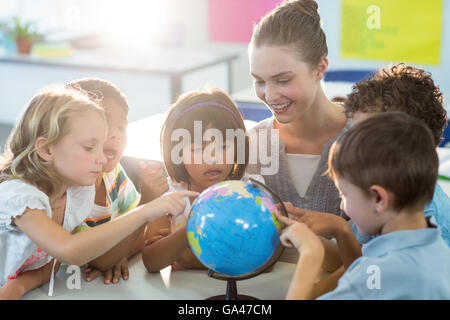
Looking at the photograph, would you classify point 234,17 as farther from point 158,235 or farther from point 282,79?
point 158,235

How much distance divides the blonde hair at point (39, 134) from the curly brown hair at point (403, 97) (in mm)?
785

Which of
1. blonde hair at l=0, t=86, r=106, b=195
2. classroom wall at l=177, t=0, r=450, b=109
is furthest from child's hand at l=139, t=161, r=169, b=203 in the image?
classroom wall at l=177, t=0, r=450, b=109

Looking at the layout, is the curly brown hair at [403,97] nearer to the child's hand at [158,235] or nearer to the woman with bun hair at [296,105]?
the woman with bun hair at [296,105]

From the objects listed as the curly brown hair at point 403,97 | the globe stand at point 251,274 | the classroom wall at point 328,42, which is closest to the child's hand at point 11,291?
the globe stand at point 251,274

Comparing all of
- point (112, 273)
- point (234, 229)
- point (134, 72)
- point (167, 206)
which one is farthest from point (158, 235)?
point (134, 72)

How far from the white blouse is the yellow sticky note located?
3589mm

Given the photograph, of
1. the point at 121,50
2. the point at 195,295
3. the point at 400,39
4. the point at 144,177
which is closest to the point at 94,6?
the point at 121,50

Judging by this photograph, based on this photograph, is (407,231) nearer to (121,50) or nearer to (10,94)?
(121,50)

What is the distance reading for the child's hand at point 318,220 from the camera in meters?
1.46

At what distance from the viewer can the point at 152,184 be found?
1.92 m

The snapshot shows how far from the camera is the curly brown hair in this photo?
5.14 ft

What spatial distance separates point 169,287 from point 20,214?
45 cm

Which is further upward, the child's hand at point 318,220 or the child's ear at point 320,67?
the child's ear at point 320,67

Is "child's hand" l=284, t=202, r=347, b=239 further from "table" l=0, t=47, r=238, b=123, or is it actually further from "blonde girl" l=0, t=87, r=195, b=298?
"table" l=0, t=47, r=238, b=123
